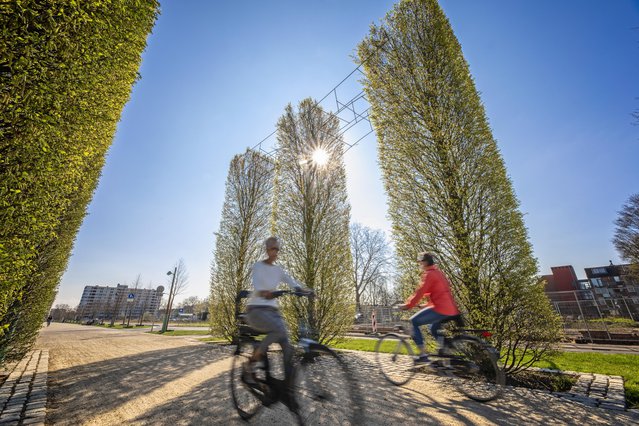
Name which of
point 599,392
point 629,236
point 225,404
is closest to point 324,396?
point 225,404

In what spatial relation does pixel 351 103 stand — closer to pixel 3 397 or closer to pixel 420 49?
pixel 420 49

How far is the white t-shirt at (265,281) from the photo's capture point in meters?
3.59

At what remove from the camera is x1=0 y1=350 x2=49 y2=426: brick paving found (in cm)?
333

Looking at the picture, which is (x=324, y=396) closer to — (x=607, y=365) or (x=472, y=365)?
(x=472, y=365)

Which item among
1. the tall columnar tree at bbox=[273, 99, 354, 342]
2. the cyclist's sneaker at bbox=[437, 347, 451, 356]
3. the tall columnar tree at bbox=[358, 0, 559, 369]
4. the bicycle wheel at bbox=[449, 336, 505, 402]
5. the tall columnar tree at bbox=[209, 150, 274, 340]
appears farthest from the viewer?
the tall columnar tree at bbox=[209, 150, 274, 340]

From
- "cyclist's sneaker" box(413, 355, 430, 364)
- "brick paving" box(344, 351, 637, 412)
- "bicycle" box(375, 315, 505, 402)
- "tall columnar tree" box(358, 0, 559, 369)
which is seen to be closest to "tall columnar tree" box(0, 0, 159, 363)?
"cyclist's sneaker" box(413, 355, 430, 364)

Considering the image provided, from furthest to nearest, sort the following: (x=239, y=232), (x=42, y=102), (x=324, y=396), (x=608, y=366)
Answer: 1. (x=239, y=232)
2. (x=608, y=366)
3. (x=324, y=396)
4. (x=42, y=102)

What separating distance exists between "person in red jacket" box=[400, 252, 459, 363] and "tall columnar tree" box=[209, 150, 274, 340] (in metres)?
10.1

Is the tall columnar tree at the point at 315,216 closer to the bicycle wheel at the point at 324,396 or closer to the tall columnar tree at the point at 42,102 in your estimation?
the bicycle wheel at the point at 324,396

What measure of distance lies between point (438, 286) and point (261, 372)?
3.15m

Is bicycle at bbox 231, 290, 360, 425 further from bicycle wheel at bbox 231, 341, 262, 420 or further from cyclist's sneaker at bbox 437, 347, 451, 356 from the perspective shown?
cyclist's sneaker at bbox 437, 347, 451, 356

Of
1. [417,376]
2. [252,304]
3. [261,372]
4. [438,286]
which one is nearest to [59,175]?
[252,304]

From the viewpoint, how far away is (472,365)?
13.5 feet

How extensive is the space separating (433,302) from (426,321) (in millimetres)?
380
